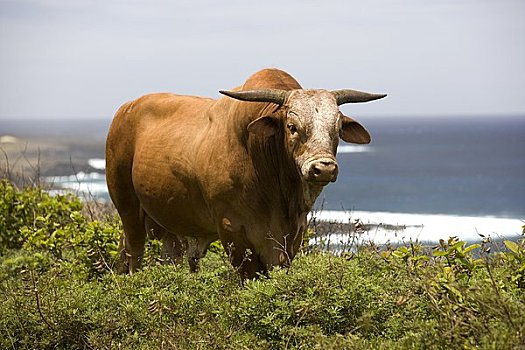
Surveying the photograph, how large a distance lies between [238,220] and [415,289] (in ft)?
6.19

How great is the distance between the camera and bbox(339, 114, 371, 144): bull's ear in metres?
7.24

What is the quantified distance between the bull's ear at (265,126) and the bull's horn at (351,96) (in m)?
0.52

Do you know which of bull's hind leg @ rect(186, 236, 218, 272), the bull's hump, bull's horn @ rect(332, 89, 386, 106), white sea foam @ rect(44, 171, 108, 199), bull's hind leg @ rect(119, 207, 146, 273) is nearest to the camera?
bull's horn @ rect(332, 89, 386, 106)

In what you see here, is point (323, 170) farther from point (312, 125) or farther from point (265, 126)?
point (265, 126)

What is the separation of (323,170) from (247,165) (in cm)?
102

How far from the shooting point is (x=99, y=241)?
9.97m

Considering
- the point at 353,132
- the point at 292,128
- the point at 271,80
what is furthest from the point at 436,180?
the point at 292,128

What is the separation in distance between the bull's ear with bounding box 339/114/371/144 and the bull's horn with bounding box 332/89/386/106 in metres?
0.14

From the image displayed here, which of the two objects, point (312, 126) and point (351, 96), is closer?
point (312, 126)

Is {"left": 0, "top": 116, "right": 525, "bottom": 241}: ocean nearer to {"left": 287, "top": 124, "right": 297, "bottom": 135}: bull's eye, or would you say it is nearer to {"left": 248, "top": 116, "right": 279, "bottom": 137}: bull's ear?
{"left": 248, "top": 116, "right": 279, "bottom": 137}: bull's ear

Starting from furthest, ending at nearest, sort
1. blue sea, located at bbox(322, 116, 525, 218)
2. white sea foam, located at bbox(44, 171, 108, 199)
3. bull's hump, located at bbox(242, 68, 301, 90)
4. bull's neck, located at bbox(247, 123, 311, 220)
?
blue sea, located at bbox(322, 116, 525, 218)
white sea foam, located at bbox(44, 171, 108, 199)
bull's hump, located at bbox(242, 68, 301, 90)
bull's neck, located at bbox(247, 123, 311, 220)

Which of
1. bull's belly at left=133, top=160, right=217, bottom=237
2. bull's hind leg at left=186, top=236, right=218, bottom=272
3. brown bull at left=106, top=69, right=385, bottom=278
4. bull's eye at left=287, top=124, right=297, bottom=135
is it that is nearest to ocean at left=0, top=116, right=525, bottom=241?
bull's hind leg at left=186, top=236, right=218, bottom=272

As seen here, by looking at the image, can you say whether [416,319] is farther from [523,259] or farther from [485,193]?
[485,193]

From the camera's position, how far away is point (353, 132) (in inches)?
288
